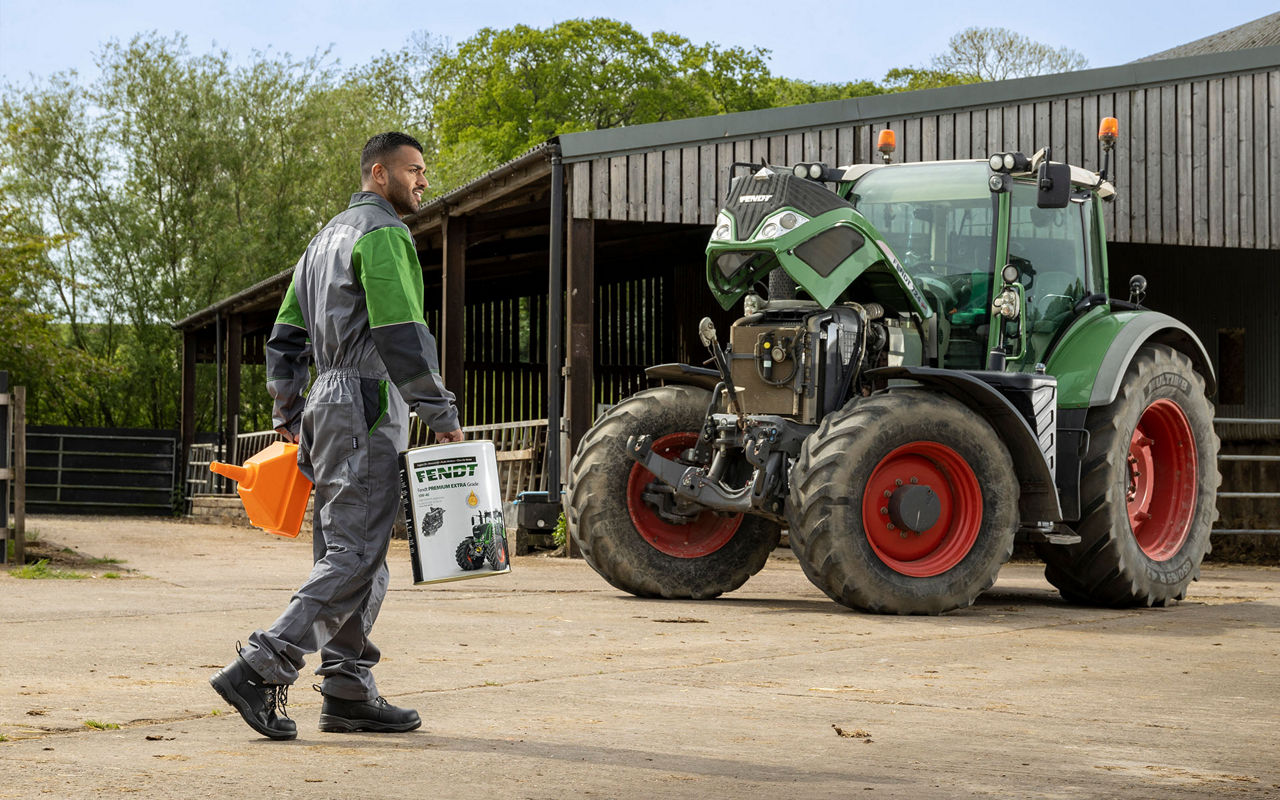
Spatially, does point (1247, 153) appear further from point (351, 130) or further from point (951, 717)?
point (351, 130)

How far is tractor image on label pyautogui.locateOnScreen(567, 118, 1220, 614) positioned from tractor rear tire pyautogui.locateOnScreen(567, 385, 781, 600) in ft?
0.04

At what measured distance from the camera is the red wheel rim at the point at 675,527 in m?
9.37

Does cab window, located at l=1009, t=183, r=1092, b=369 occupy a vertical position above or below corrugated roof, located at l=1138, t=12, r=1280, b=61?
below

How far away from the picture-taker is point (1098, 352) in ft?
30.6

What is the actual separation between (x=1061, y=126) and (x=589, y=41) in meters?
35.4

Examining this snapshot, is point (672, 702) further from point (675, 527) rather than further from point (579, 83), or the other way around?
point (579, 83)

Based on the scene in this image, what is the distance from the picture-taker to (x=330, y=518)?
4.54 metres

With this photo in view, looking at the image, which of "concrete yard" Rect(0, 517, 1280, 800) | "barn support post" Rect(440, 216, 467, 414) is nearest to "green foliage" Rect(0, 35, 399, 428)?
"barn support post" Rect(440, 216, 467, 414)

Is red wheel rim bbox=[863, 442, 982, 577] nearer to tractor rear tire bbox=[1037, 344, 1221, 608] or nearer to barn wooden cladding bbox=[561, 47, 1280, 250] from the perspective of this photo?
tractor rear tire bbox=[1037, 344, 1221, 608]

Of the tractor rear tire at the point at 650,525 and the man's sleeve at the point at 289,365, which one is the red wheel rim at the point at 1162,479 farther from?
the man's sleeve at the point at 289,365

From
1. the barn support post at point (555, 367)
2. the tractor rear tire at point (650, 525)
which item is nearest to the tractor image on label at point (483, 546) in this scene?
the tractor rear tire at point (650, 525)

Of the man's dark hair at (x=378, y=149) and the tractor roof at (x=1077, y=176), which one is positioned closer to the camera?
the man's dark hair at (x=378, y=149)

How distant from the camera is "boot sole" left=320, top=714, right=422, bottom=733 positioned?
4.59m

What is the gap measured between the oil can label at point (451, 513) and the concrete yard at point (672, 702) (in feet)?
1.61
